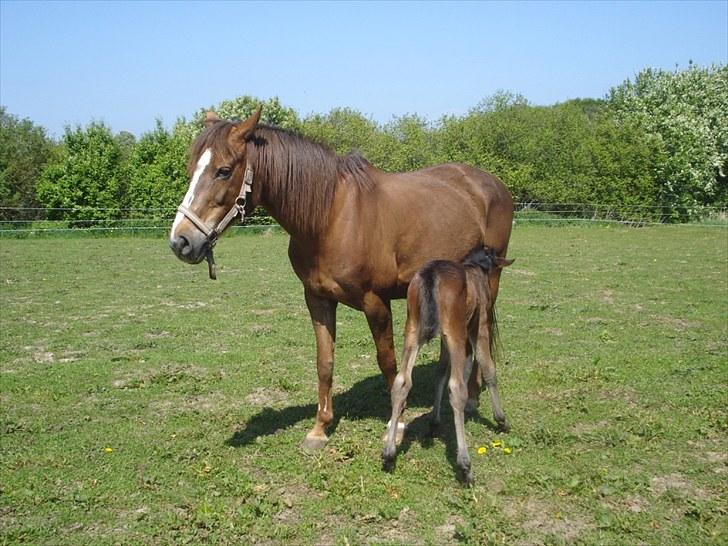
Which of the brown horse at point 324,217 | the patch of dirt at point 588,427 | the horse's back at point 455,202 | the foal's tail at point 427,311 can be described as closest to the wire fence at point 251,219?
the horse's back at point 455,202

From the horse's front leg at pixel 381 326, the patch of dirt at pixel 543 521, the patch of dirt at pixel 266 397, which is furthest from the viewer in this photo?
the patch of dirt at pixel 266 397

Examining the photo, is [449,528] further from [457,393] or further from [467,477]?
[457,393]

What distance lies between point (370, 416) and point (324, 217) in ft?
6.59

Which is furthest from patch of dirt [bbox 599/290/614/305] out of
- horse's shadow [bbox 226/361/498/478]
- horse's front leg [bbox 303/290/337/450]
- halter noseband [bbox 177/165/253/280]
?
halter noseband [bbox 177/165/253/280]

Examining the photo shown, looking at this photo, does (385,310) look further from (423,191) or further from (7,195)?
(7,195)

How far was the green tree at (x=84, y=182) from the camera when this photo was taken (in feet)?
88.0

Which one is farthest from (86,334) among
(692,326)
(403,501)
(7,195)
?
(7,195)

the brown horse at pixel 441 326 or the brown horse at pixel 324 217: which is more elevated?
the brown horse at pixel 324 217

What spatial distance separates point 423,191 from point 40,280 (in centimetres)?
1157

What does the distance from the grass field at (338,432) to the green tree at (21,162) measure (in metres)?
21.6

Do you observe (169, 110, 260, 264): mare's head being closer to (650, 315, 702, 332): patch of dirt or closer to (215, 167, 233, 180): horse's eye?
(215, 167, 233, 180): horse's eye

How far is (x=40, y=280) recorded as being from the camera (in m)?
14.1

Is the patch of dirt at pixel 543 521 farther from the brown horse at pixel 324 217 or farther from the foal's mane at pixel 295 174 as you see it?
the foal's mane at pixel 295 174

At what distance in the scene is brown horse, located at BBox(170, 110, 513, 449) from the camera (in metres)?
4.48
